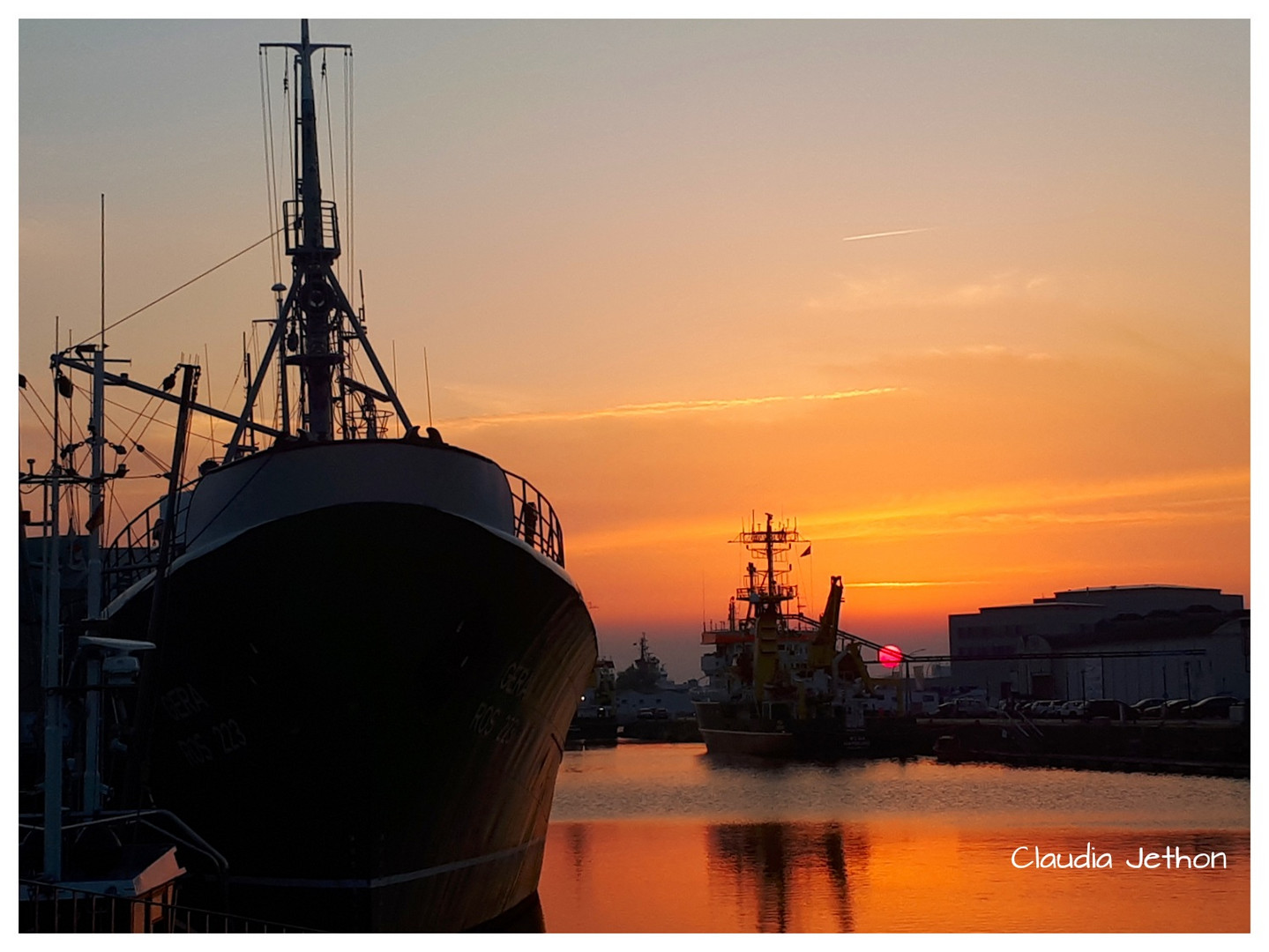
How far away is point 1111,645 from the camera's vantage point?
64750 mm

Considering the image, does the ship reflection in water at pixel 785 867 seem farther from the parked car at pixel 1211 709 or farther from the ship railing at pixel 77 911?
the parked car at pixel 1211 709

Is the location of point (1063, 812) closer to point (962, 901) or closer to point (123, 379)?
point (962, 901)

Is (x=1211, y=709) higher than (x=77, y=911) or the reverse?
the reverse

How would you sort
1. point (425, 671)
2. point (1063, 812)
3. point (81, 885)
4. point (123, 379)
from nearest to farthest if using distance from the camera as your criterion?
point (81, 885) < point (425, 671) < point (123, 379) < point (1063, 812)

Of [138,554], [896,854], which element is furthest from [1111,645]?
[138,554]

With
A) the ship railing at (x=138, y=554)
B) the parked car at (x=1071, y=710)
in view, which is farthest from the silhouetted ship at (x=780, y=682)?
the ship railing at (x=138, y=554)

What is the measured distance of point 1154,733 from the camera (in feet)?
152

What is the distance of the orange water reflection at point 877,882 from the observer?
1883cm

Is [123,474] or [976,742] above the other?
[123,474]

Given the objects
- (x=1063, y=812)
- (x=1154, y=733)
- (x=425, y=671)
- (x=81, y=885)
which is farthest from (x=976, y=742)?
(x=81, y=885)

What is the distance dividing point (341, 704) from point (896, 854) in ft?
48.0

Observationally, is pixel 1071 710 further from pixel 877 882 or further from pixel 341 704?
pixel 341 704

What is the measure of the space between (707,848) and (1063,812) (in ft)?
28.2

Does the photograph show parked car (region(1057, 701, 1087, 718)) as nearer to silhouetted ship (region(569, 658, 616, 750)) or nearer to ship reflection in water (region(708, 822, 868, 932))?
silhouetted ship (region(569, 658, 616, 750))
